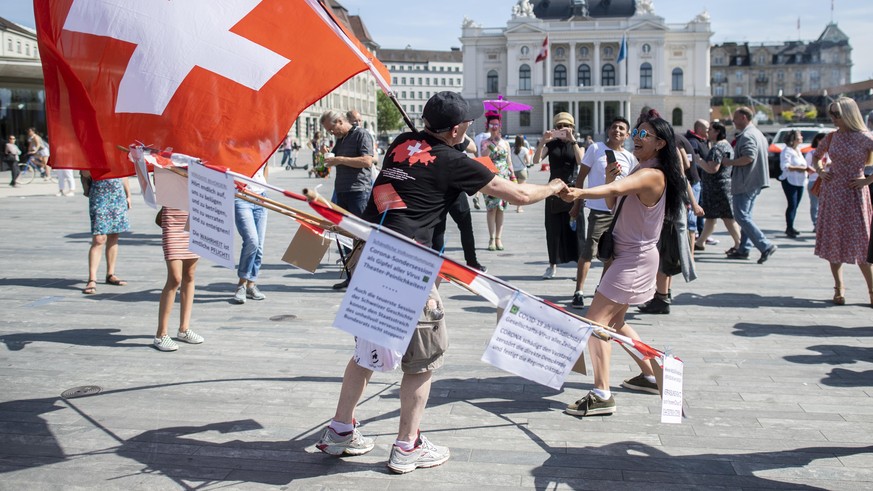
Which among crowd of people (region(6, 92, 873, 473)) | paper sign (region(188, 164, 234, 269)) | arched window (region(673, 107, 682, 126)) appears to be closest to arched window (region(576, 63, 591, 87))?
arched window (region(673, 107, 682, 126))

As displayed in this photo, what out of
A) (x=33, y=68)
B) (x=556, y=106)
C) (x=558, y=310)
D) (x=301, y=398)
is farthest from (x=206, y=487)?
(x=556, y=106)

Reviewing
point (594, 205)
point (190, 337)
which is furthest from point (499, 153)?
point (190, 337)

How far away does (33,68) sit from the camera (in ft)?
99.6

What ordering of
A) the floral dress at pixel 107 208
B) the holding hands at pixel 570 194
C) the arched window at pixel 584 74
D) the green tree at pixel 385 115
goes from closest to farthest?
the holding hands at pixel 570 194
the floral dress at pixel 107 208
the arched window at pixel 584 74
the green tree at pixel 385 115

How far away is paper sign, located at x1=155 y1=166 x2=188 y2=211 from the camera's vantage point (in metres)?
4.20

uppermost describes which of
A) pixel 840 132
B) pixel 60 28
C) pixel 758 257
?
pixel 60 28

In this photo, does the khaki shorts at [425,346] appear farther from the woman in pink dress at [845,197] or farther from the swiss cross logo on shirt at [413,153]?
the woman in pink dress at [845,197]

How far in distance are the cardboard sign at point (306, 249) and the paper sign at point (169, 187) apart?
758 millimetres

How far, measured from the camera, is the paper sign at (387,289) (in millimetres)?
3455

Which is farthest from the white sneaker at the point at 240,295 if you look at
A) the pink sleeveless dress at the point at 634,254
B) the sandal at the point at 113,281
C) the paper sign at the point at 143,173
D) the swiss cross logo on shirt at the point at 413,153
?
the swiss cross logo on shirt at the point at 413,153

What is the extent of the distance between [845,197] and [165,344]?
260 inches

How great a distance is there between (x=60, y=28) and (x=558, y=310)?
298 cm

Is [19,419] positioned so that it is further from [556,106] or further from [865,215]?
[556,106]

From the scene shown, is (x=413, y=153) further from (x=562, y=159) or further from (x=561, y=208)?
(x=562, y=159)
